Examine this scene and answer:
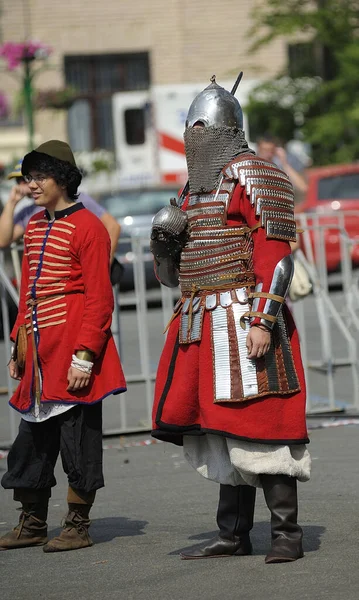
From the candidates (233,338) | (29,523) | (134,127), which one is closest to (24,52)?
(134,127)

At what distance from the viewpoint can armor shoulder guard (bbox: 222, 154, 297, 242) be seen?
17.4 ft

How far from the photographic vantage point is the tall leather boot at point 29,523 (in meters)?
6.07

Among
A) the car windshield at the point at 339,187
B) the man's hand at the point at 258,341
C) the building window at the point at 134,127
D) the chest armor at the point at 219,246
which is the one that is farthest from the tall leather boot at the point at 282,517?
the building window at the point at 134,127

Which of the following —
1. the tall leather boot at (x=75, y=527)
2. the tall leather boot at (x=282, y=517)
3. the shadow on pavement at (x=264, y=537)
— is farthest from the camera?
the tall leather boot at (x=75, y=527)

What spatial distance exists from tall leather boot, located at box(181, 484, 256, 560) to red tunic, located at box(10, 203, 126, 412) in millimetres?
724

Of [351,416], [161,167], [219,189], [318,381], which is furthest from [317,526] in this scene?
Result: [161,167]

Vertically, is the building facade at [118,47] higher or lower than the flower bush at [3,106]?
higher

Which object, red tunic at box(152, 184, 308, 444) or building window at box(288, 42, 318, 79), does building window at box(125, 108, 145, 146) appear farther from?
red tunic at box(152, 184, 308, 444)

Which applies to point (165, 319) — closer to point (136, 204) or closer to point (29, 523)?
point (29, 523)

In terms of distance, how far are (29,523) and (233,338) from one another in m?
1.45

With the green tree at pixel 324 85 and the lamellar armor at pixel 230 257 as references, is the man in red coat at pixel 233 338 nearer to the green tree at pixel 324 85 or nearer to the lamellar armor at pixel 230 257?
the lamellar armor at pixel 230 257

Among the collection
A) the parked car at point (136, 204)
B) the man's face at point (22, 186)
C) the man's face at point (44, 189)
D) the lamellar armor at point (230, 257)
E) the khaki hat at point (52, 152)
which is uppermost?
the parked car at point (136, 204)

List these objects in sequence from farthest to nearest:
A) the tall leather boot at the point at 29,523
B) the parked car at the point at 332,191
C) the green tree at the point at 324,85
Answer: the green tree at the point at 324,85 < the parked car at the point at 332,191 < the tall leather boot at the point at 29,523

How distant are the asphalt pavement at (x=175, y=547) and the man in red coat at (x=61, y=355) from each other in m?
0.27
